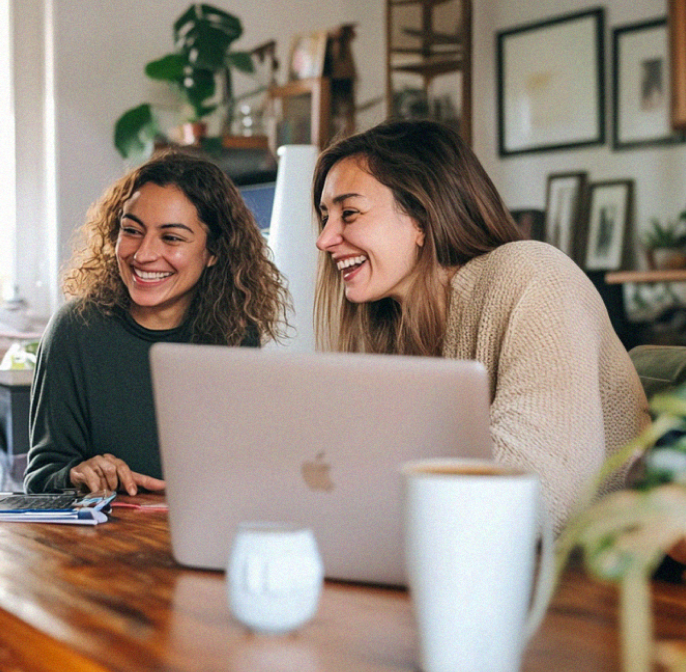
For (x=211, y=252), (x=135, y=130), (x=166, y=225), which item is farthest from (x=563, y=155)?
(x=166, y=225)

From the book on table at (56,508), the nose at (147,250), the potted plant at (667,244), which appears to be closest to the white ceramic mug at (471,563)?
the book on table at (56,508)

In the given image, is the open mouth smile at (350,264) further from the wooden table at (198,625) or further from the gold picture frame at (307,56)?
the gold picture frame at (307,56)

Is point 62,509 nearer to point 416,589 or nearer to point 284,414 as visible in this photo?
point 284,414

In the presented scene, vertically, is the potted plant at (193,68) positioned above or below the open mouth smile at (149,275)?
above

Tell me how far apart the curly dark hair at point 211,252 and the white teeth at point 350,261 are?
1.31ft

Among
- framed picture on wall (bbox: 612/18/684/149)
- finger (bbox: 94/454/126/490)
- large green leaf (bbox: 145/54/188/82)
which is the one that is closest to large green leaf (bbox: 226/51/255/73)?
large green leaf (bbox: 145/54/188/82)

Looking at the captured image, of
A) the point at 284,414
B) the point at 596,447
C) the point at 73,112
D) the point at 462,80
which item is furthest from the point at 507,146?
the point at 284,414

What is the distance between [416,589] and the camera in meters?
0.65

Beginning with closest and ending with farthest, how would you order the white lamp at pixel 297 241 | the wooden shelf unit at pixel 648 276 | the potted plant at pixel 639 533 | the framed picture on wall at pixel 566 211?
the potted plant at pixel 639 533, the white lamp at pixel 297 241, the wooden shelf unit at pixel 648 276, the framed picture on wall at pixel 566 211

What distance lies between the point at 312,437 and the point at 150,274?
1146mm

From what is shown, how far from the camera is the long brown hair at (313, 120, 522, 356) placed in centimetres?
157

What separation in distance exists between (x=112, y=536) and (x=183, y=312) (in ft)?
3.09

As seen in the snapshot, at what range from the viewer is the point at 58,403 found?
71.0 inches

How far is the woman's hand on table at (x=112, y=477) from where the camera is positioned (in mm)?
1446
